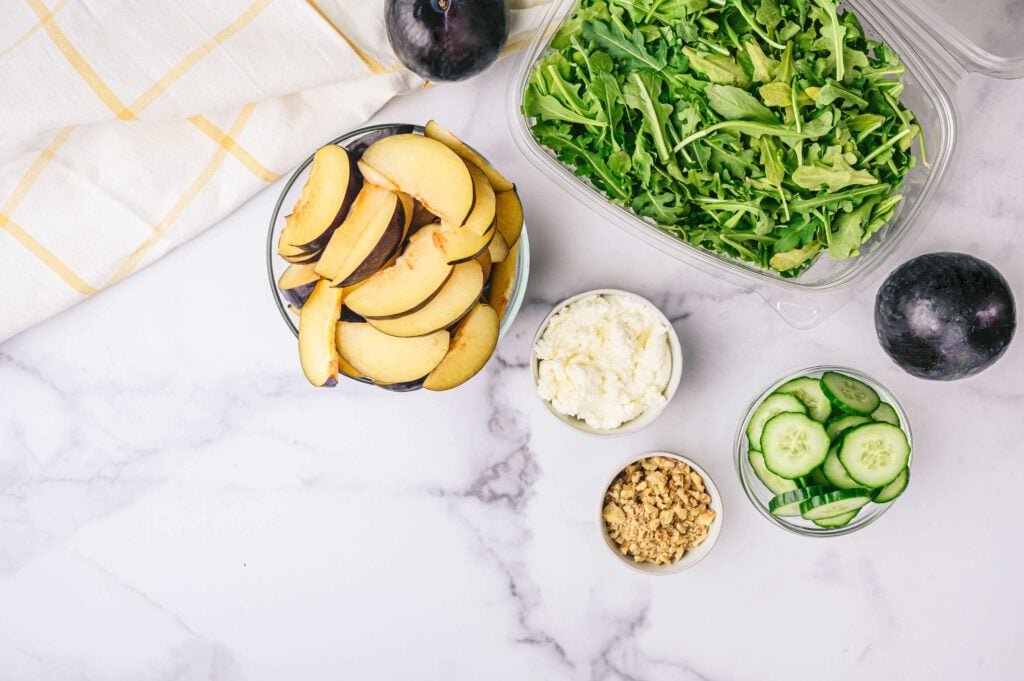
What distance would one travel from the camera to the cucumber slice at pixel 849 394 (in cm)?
112

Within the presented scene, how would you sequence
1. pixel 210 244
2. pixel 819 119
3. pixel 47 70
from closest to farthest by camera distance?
pixel 819 119 < pixel 47 70 < pixel 210 244

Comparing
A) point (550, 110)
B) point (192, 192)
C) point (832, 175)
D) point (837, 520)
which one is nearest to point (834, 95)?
point (832, 175)

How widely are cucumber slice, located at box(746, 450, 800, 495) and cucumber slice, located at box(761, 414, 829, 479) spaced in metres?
0.04

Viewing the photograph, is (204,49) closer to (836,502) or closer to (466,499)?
(466,499)

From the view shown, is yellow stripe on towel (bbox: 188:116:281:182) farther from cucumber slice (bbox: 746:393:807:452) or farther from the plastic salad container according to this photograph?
cucumber slice (bbox: 746:393:807:452)

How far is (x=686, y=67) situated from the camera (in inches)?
39.8

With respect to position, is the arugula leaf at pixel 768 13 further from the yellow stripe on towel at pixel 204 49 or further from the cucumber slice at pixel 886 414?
the yellow stripe on towel at pixel 204 49

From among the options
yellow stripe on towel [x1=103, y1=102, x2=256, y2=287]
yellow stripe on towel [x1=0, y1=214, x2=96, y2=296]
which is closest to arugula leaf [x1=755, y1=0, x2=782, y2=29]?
yellow stripe on towel [x1=103, y1=102, x2=256, y2=287]

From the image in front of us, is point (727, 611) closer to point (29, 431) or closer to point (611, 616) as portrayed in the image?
point (611, 616)

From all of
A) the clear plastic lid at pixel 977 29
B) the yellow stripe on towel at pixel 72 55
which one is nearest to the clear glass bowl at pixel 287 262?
the yellow stripe on towel at pixel 72 55

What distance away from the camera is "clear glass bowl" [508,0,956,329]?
108 centimetres

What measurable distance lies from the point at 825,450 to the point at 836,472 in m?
0.05

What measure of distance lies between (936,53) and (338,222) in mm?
878

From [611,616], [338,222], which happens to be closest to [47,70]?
[338,222]
